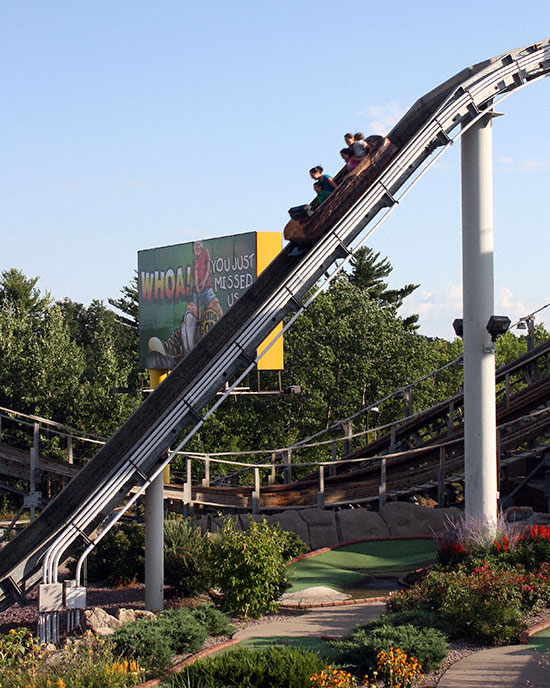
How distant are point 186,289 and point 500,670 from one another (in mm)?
16051

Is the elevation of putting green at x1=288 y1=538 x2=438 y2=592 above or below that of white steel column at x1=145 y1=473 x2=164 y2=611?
below

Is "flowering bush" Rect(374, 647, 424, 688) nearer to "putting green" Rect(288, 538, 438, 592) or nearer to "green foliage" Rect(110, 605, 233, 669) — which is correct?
"green foliage" Rect(110, 605, 233, 669)

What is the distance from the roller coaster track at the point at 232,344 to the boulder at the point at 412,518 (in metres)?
7.48

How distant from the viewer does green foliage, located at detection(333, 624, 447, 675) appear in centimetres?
984

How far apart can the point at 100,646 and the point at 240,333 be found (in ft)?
17.2

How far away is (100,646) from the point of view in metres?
10.6

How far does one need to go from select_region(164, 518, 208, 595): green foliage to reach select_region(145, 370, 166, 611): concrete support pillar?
780mm

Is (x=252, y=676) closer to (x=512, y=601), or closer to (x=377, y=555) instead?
(x=512, y=601)

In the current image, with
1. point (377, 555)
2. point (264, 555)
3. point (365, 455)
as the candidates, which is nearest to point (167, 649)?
point (264, 555)

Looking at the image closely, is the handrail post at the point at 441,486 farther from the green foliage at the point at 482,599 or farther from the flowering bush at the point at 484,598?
the green foliage at the point at 482,599

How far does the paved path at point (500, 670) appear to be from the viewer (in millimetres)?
9281

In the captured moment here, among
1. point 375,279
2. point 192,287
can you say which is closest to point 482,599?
point 192,287

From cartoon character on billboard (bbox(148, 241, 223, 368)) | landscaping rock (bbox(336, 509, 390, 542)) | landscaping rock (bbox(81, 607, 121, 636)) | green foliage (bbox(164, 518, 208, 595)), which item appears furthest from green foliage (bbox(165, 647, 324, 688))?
cartoon character on billboard (bbox(148, 241, 223, 368))

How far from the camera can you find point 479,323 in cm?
1614
